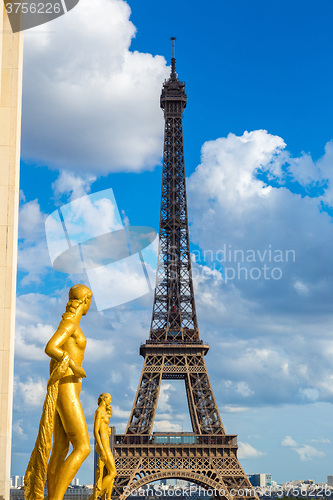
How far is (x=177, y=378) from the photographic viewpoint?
217ft

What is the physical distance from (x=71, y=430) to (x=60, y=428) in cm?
30

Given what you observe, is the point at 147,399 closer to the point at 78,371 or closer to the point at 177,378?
the point at 177,378

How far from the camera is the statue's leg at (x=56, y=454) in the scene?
1359 cm

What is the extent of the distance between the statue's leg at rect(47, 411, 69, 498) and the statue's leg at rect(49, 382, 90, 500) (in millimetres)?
101

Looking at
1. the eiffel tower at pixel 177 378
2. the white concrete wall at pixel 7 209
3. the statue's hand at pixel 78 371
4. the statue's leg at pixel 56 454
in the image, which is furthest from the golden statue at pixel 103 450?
the eiffel tower at pixel 177 378

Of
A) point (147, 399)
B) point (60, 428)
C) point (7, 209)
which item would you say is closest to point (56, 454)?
point (60, 428)

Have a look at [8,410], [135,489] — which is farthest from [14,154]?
[135,489]

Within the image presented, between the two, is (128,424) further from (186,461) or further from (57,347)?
(57,347)

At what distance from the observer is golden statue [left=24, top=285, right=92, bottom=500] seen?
1332 centimetres

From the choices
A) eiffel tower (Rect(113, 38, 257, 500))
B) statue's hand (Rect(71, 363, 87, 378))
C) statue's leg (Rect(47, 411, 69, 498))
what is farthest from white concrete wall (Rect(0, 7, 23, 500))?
eiffel tower (Rect(113, 38, 257, 500))

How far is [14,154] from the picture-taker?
16.2 m

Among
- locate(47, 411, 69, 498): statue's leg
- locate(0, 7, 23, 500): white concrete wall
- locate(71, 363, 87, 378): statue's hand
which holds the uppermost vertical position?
locate(0, 7, 23, 500): white concrete wall

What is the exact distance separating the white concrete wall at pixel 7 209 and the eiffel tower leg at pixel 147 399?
4773 cm

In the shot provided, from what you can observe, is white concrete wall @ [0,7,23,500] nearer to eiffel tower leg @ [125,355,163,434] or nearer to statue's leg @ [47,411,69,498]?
statue's leg @ [47,411,69,498]
